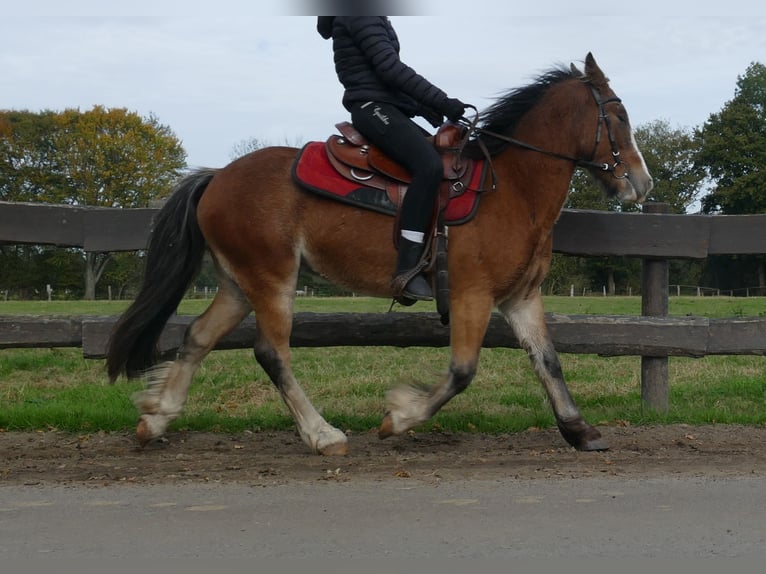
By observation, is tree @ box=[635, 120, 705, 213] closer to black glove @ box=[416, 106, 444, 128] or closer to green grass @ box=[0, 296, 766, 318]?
green grass @ box=[0, 296, 766, 318]

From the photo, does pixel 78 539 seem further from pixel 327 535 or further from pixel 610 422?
pixel 610 422

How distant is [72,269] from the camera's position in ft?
155

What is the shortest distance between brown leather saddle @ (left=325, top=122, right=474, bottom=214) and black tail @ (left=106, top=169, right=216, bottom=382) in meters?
1.08

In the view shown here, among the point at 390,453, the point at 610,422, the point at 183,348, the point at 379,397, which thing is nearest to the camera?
the point at 390,453

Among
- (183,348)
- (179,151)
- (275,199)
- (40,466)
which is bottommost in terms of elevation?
(40,466)

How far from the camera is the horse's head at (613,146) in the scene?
5918 millimetres

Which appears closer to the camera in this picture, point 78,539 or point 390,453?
point 78,539

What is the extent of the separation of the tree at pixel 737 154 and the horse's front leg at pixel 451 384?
48.7 metres

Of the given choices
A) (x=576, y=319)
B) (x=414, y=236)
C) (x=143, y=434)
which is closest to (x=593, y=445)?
(x=576, y=319)

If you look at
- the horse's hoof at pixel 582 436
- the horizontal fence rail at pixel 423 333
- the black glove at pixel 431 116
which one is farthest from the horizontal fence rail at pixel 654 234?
the horse's hoof at pixel 582 436

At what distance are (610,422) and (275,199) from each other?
10.0 ft

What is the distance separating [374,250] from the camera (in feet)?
18.9

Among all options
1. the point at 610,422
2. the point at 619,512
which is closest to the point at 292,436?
the point at 610,422

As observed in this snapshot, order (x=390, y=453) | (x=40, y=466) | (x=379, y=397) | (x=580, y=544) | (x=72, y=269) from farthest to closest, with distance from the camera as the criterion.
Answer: (x=72, y=269)
(x=379, y=397)
(x=390, y=453)
(x=40, y=466)
(x=580, y=544)
